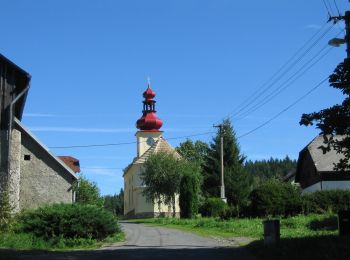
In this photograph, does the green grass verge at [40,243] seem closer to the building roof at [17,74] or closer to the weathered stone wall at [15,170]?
the weathered stone wall at [15,170]

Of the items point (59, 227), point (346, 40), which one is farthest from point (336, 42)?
point (59, 227)

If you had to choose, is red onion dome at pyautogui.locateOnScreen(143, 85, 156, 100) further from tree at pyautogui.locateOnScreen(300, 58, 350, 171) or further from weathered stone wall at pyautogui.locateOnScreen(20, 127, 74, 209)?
tree at pyautogui.locateOnScreen(300, 58, 350, 171)

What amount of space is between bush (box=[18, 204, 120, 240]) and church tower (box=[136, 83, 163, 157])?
213 feet

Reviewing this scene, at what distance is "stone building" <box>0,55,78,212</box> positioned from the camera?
2916 cm

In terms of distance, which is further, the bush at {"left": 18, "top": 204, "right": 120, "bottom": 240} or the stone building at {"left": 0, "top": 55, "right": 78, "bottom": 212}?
the stone building at {"left": 0, "top": 55, "right": 78, "bottom": 212}

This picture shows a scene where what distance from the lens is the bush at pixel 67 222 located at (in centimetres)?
2492

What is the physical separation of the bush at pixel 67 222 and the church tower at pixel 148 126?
213ft

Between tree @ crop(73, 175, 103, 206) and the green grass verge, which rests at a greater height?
tree @ crop(73, 175, 103, 206)

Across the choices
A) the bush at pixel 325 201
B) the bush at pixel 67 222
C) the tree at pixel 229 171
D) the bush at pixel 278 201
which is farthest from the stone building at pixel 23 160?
the tree at pixel 229 171

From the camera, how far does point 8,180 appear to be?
2831cm

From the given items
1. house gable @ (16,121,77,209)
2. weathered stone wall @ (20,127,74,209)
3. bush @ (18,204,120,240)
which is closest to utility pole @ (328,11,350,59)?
bush @ (18,204,120,240)

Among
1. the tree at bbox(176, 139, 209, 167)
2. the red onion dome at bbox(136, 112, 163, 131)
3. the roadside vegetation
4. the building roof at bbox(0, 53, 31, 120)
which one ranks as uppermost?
the red onion dome at bbox(136, 112, 163, 131)

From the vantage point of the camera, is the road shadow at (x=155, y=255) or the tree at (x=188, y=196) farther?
the tree at (x=188, y=196)

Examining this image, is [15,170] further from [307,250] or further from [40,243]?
[307,250]
